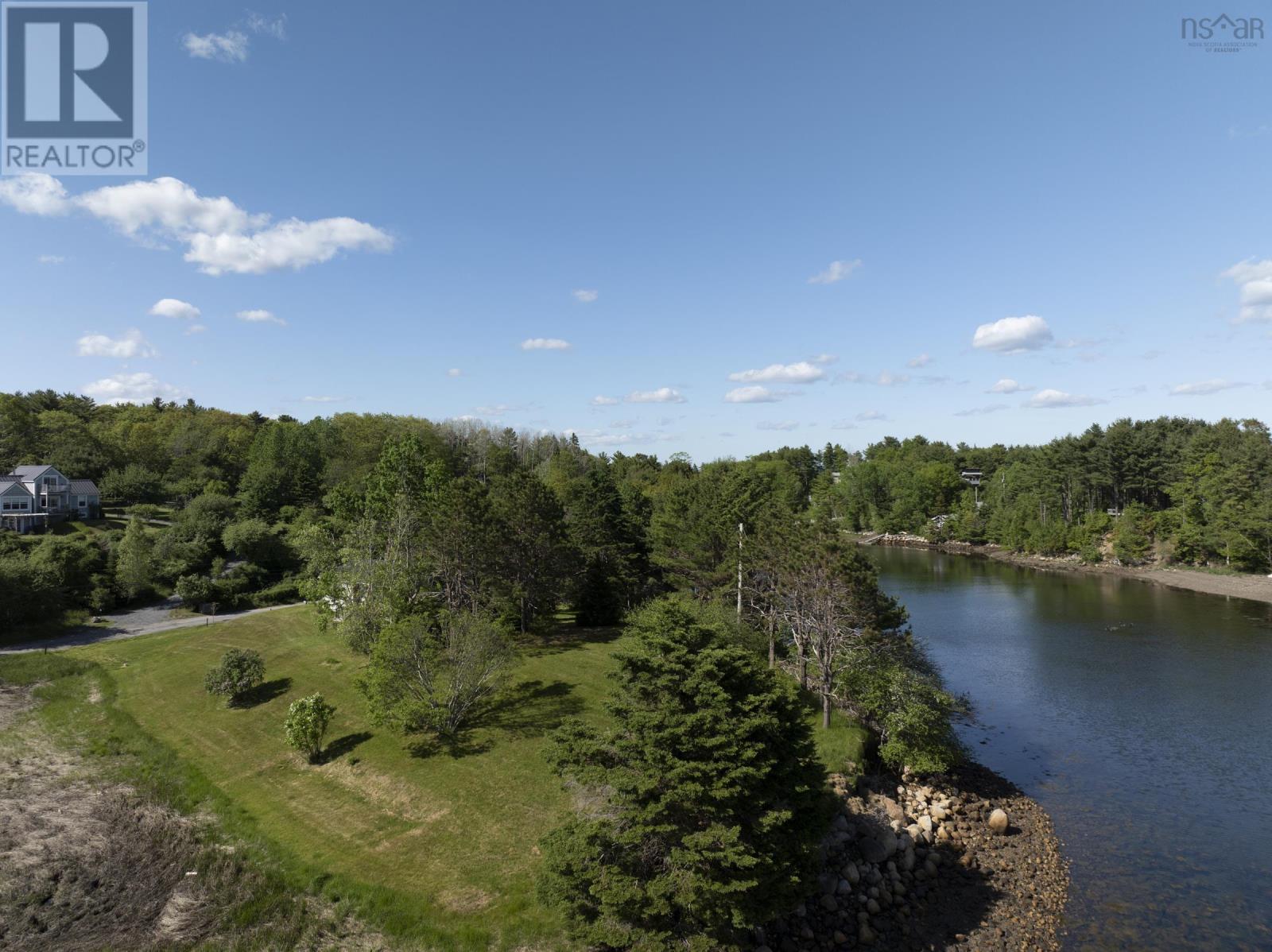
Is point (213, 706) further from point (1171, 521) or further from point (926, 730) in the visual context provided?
point (1171, 521)

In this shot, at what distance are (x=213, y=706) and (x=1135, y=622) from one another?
68239 millimetres

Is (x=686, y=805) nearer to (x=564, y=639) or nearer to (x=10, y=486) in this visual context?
(x=564, y=639)

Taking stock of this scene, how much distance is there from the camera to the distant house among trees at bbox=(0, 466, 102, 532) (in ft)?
230

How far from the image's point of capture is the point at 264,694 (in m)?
34.6

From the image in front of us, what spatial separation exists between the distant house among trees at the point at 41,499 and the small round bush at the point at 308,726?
217 feet

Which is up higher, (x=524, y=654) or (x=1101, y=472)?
(x=1101, y=472)

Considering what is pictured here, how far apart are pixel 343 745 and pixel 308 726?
2.14 metres

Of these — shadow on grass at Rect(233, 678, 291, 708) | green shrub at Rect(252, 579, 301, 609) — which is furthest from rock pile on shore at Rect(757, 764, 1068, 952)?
green shrub at Rect(252, 579, 301, 609)

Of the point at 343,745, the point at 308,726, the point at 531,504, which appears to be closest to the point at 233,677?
the point at 343,745

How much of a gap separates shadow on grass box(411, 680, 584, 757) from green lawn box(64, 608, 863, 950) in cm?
10

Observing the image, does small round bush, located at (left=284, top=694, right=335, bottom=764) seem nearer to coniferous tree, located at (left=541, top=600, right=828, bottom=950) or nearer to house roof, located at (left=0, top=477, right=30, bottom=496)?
coniferous tree, located at (left=541, top=600, right=828, bottom=950)

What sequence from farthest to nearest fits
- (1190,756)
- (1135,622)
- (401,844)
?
(1135,622), (1190,756), (401,844)

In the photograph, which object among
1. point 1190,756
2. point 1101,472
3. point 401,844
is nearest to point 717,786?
point 401,844

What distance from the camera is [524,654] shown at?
132 ft
